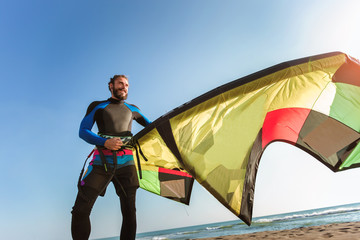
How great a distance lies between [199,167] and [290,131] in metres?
1.35

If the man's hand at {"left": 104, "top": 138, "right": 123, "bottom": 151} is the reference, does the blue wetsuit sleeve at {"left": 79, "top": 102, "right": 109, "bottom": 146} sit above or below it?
above

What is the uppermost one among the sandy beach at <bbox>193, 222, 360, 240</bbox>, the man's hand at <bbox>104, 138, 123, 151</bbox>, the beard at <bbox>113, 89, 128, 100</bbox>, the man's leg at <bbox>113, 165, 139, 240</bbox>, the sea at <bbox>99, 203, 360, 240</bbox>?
the beard at <bbox>113, 89, 128, 100</bbox>

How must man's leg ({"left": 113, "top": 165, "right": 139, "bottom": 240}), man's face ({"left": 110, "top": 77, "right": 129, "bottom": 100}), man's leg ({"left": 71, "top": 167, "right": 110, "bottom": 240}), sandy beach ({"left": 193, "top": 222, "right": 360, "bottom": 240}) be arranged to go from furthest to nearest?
sandy beach ({"left": 193, "top": 222, "right": 360, "bottom": 240}), man's face ({"left": 110, "top": 77, "right": 129, "bottom": 100}), man's leg ({"left": 113, "top": 165, "right": 139, "bottom": 240}), man's leg ({"left": 71, "top": 167, "right": 110, "bottom": 240})

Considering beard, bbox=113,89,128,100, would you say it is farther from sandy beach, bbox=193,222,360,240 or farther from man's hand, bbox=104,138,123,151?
sandy beach, bbox=193,222,360,240

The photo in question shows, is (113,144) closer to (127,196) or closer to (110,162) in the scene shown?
(110,162)

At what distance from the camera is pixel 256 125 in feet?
8.71

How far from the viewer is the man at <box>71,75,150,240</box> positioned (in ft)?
7.06

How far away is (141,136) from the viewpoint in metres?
2.50

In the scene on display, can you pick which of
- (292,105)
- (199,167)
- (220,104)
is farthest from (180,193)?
(292,105)

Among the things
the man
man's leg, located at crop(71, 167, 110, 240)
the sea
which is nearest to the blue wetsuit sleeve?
the man

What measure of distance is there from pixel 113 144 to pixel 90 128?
387mm

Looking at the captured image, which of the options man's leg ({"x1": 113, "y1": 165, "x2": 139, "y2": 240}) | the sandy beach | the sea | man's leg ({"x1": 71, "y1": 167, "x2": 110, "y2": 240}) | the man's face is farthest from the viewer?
the sea

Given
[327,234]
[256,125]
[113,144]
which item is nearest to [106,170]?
[113,144]

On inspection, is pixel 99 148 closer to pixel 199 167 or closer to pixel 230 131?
pixel 199 167
